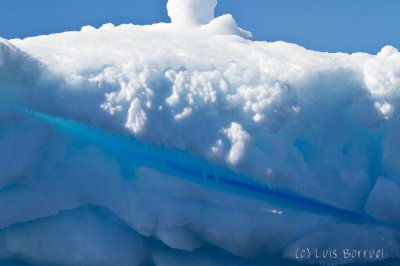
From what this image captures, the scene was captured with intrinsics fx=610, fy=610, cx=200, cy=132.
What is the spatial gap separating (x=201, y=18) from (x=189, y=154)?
3.58 m

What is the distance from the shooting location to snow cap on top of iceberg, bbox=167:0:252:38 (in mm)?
8578

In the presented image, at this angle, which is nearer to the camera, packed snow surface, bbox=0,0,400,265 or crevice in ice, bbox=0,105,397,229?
packed snow surface, bbox=0,0,400,265

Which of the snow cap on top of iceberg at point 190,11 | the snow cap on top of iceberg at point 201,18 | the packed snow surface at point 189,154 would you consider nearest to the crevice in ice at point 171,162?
the packed snow surface at point 189,154

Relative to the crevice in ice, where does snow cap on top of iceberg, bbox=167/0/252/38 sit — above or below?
above

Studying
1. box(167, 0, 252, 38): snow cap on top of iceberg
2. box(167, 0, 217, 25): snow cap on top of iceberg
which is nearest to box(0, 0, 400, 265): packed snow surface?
box(167, 0, 252, 38): snow cap on top of iceberg

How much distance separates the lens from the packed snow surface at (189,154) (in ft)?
18.7

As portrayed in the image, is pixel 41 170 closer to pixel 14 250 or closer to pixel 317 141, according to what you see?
pixel 14 250

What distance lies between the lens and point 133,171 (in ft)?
19.8

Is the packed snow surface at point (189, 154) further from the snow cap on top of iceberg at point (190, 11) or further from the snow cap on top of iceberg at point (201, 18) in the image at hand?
the snow cap on top of iceberg at point (190, 11)

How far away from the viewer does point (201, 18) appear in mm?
9047

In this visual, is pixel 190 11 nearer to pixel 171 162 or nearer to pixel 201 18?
pixel 201 18

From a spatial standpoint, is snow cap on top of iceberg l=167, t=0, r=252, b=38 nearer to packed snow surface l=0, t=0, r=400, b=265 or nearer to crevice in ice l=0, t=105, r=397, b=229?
packed snow surface l=0, t=0, r=400, b=265

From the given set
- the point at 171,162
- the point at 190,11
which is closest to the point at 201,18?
the point at 190,11

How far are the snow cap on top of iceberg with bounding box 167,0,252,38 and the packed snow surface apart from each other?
1.34 metres
